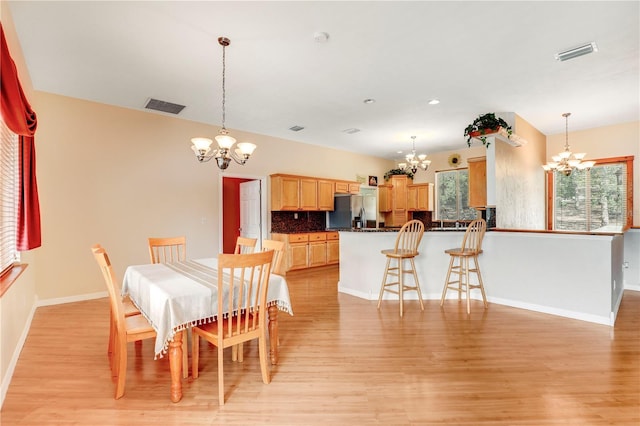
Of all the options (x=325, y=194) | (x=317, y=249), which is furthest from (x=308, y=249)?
(x=325, y=194)

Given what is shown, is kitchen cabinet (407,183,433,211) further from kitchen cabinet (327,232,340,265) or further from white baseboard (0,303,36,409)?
white baseboard (0,303,36,409)

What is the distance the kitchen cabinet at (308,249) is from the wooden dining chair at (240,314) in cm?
379

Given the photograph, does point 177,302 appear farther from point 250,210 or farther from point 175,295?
point 250,210

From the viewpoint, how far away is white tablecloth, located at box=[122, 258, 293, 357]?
1.97 m

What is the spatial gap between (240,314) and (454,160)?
707cm

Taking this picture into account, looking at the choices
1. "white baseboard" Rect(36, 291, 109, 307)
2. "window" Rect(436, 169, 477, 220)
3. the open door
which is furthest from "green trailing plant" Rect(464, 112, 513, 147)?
"white baseboard" Rect(36, 291, 109, 307)

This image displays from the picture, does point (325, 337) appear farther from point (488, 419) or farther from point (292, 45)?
point (292, 45)

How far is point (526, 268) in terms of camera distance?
3.97 metres

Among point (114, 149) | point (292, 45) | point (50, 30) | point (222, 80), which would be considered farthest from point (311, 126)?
point (50, 30)

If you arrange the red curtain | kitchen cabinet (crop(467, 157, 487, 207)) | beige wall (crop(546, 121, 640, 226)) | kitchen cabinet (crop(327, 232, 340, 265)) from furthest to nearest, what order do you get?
1. kitchen cabinet (crop(327, 232, 340, 265))
2. beige wall (crop(546, 121, 640, 226))
3. kitchen cabinet (crop(467, 157, 487, 207))
4. the red curtain

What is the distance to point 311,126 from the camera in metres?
5.71

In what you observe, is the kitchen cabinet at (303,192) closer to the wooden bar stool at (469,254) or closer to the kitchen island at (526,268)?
the kitchen island at (526,268)

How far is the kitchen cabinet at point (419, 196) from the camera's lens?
317 inches

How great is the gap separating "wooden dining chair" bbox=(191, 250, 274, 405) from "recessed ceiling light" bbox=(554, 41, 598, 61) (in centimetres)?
352
